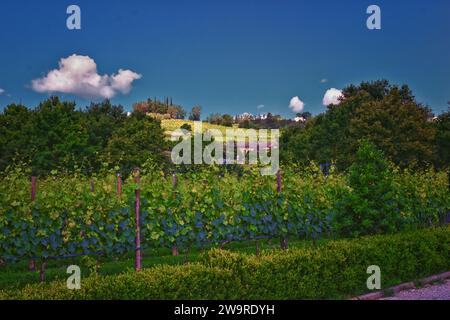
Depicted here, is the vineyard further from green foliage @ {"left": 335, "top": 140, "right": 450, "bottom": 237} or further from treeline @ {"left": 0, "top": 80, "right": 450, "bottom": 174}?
treeline @ {"left": 0, "top": 80, "right": 450, "bottom": 174}

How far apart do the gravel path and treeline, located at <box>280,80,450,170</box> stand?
2216 cm

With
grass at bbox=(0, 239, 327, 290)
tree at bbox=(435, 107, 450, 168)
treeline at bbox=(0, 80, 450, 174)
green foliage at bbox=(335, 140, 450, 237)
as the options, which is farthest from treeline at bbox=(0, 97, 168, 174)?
green foliage at bbox=(335, 140, 450, 237)

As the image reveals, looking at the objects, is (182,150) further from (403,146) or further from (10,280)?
(10,280)

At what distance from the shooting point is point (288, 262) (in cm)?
825

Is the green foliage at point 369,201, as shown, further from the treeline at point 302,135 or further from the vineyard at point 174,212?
the treeline at point 302,135

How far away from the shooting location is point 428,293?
8.88m

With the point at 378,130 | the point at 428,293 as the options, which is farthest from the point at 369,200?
the point at 378,130

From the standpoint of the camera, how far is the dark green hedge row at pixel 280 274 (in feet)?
22.4

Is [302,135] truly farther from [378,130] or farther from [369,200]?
[369,200]

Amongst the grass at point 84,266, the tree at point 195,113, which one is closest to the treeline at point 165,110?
the tree at point 195,113

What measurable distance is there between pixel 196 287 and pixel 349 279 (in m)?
3.00
